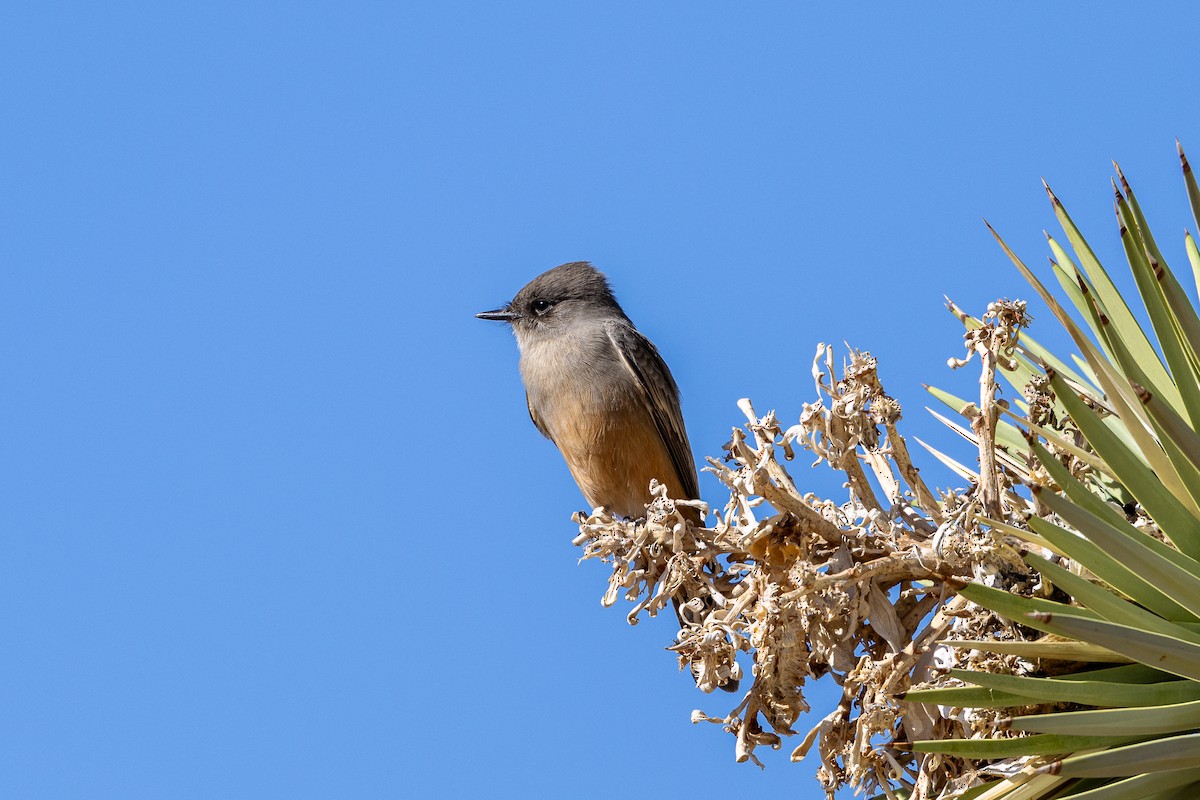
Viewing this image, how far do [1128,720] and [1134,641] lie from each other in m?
0.18

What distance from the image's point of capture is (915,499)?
3.50m

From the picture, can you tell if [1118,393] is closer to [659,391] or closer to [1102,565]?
[1102,565]

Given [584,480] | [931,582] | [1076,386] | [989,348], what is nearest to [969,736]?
[931,582]

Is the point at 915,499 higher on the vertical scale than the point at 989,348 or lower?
lower

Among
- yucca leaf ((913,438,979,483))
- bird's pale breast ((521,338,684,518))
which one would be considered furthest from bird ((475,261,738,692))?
yucca leaf ((913,438,979,483))

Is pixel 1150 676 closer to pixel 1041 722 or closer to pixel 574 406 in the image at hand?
pixel 1041 722

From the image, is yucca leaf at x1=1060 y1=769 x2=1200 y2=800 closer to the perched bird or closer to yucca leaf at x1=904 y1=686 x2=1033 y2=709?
yucca leaf at x1=904 y1=686 x2=1033 y2=709

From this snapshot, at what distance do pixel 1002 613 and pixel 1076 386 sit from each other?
150cm

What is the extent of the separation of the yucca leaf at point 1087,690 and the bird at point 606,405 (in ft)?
13.4

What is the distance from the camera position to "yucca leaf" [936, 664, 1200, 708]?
2727mm

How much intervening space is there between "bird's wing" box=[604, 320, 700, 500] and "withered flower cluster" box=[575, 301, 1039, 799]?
153 inches

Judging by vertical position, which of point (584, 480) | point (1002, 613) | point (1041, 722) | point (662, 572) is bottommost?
point (1041, 722)

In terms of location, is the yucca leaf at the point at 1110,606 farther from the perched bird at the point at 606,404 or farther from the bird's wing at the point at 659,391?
the bird's wing at the point at 659,391

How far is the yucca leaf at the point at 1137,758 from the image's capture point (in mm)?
2664
